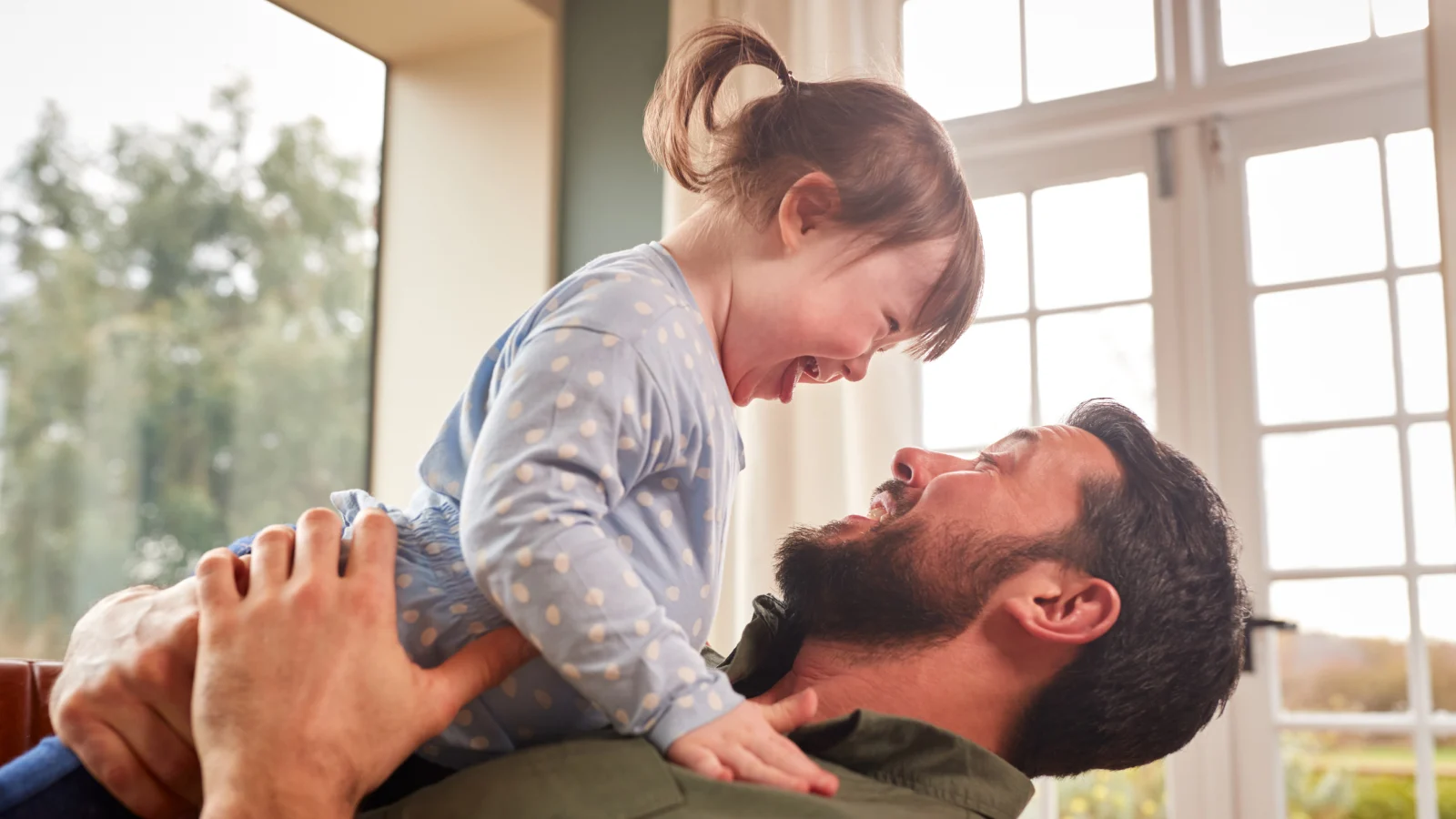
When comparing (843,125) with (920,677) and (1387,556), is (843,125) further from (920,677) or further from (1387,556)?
(1387,556)

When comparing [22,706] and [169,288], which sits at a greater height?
[169,288]

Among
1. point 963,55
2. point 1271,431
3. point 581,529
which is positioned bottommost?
point 581,529

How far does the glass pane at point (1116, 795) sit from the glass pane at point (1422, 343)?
3.27 feet

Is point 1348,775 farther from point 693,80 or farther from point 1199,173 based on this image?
point 693,80

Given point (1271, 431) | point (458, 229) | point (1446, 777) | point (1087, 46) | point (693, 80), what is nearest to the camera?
point (693, 80)

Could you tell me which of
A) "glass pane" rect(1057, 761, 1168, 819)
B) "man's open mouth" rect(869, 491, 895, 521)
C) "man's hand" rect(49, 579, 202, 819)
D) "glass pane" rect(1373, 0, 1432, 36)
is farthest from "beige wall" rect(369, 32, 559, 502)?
"man's hand" rect(49, 579, 202, 819)

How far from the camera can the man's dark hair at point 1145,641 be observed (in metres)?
1.41

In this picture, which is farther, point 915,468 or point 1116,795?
point 1116,795

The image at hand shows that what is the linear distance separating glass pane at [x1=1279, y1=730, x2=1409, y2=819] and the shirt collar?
1908mm

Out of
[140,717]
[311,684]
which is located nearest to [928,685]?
[311,684]

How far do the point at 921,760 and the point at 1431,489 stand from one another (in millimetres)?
2069

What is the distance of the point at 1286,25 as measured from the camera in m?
2.99

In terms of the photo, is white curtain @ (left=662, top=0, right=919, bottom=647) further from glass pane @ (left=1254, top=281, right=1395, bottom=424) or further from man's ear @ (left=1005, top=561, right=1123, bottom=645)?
man's ear @ (left=1005, top=561, right=1123, bottom=645)

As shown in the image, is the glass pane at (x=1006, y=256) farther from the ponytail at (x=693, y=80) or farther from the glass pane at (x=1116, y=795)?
the ponytail at (x=693, y=80)
